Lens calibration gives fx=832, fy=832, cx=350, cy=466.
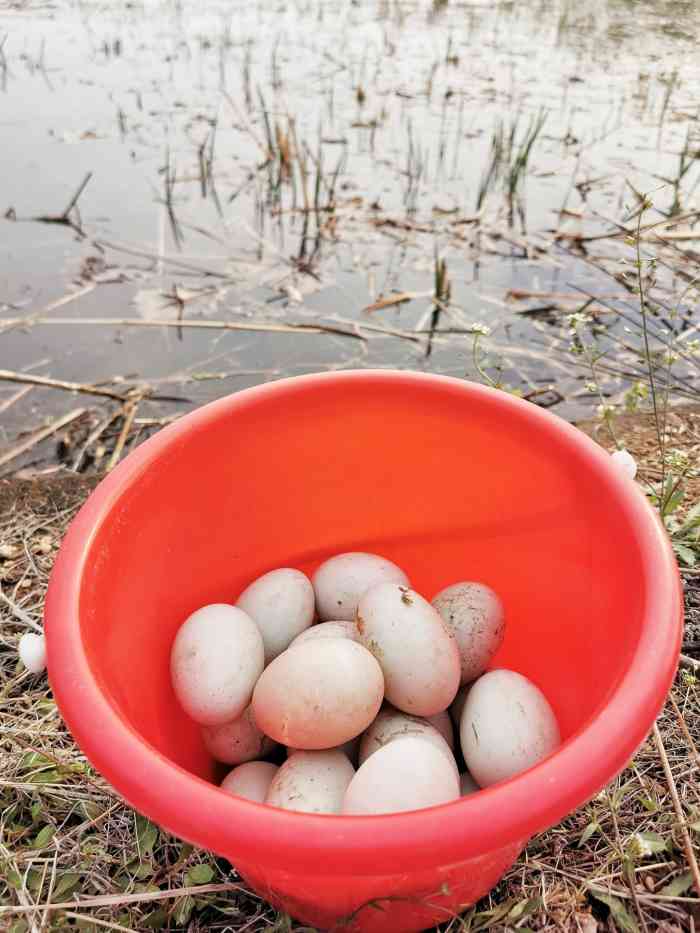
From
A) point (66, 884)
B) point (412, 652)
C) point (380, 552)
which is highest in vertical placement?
point (412, 652)

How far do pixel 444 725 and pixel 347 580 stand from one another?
257 millimetres

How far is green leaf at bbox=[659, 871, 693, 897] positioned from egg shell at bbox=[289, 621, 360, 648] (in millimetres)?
541

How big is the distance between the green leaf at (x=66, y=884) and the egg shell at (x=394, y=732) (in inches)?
17.2

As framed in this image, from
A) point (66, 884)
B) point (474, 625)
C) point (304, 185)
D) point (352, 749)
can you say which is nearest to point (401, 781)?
point (352, 749)

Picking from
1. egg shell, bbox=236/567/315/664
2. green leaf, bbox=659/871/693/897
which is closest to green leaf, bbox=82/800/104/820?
egg shell, bbox=236/567/315/664

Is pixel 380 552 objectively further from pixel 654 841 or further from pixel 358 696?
pixel 654 841

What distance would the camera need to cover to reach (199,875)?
1.12 m

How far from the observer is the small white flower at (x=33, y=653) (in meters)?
1.35

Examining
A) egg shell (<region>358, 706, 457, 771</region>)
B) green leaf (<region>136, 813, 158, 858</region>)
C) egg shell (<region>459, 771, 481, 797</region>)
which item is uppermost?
egg shell (<region>358, 706, 457, 771</region>)

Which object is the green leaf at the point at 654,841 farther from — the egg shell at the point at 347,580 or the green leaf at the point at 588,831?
the egg shell at the point at 347,580

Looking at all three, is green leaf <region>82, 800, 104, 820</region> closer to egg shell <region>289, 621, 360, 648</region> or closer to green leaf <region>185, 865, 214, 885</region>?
green leaf <region>185, 865, 214, 885</region>

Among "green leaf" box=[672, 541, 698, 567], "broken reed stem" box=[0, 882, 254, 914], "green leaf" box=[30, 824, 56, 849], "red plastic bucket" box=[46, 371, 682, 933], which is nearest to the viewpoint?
"red plastic bucket" box=[46, 371, 682, 933]

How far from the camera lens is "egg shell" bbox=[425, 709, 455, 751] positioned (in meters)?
1.15

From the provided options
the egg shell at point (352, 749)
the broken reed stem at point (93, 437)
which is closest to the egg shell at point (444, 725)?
the egg shell at point (352, 749)
